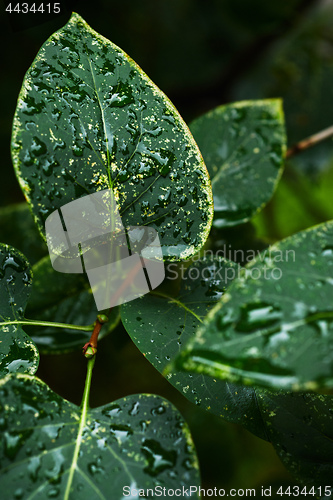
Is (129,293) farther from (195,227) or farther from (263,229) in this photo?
(263,229)

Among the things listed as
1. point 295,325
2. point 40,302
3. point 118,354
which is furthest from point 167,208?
point 118,354

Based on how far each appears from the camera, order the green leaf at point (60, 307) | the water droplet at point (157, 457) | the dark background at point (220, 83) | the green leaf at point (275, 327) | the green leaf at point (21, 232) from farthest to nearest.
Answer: the dark background at point (220, 83)
the green leaf at point (21, 232)
the green leaf at point (60, 307)
the water droplet at point (157, 457)
the green leaf at point (275, 327)

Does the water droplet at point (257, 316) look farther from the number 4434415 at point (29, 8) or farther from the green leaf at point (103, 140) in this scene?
the number 4434415 at point (29, 8)

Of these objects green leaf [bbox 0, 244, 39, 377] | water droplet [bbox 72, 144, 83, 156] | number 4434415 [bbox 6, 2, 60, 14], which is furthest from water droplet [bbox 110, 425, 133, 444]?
number 4434415 [bbox 6, 2, 60, 14]

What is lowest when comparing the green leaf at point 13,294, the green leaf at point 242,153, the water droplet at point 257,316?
the green leaf at point 13,294

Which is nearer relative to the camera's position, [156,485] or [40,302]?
[156,485]

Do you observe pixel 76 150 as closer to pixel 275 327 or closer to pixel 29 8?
pixel 275 327

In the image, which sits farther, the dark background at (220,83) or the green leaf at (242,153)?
the dark background at (220,83)

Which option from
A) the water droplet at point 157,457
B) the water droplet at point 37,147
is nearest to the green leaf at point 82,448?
the water droplet at point 157,457

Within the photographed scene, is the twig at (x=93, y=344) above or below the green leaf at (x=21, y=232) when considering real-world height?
below
